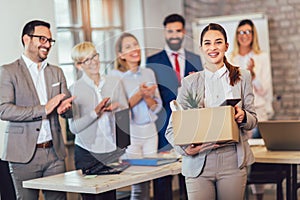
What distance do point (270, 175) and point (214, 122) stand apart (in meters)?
1.98

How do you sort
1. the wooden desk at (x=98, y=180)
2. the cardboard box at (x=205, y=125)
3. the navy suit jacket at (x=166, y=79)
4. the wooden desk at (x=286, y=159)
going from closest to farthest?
the cardboard box at (x=205, y=125), the wooden desk at (x=98, y=180), the navy suit jacket at (x=166, y=79), the wooden desk at (x=286, y=159)

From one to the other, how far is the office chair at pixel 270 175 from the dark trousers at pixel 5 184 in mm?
1888

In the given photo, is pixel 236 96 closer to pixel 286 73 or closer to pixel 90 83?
pixel 90 83

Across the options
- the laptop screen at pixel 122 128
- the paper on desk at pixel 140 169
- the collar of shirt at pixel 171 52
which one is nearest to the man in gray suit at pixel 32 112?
the laptop screen at pixel 122 128

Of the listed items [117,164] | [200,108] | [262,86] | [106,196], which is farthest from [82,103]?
[262,86]

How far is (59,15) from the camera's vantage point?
5.70 m

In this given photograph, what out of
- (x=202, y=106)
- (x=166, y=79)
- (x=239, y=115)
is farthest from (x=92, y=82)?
(x=239, y=115)

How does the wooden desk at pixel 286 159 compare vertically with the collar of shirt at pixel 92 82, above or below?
below

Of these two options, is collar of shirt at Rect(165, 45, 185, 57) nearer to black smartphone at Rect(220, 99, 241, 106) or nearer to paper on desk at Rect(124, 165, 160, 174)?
paper on desk at Rect(124, 165, 160, 174)

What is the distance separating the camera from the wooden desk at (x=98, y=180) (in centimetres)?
354

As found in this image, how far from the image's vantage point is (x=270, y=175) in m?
4.96

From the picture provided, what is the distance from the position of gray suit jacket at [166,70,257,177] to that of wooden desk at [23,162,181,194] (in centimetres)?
53

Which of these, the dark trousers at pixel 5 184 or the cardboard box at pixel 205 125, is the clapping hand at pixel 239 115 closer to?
the cardboard box at pixel 205 125

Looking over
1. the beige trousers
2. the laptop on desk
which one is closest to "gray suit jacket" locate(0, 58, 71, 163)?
the laptop on desk
